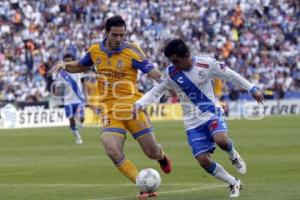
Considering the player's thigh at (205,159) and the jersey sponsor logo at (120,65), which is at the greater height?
the jersey sponsor logo at (120,65)

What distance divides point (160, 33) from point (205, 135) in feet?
121

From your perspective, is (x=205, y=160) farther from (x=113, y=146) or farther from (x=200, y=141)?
(x=113, y=146)

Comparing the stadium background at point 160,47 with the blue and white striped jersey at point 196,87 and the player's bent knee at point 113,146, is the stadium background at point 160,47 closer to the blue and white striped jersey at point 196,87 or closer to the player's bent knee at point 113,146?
the player's bent knee at point 113,146

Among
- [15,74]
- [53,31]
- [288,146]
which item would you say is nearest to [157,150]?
[288,146]

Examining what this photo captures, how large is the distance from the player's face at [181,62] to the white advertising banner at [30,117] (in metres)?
27.0

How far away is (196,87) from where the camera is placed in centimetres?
1302

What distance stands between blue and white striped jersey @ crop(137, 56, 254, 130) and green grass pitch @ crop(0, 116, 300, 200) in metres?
1.19

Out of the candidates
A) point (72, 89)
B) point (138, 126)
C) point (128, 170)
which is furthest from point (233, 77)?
point (72, 89)

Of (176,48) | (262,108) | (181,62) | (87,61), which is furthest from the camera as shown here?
(262,108)

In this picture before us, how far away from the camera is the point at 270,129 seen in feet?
107

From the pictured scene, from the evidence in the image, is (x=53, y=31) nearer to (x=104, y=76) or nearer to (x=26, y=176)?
(x=26, y=176)

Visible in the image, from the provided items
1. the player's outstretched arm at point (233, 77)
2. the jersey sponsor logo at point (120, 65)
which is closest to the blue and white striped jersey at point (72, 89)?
the jersey sponsor logo at point (120, 65)

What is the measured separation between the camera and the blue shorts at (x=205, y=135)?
42.3 feet

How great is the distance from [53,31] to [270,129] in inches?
713
